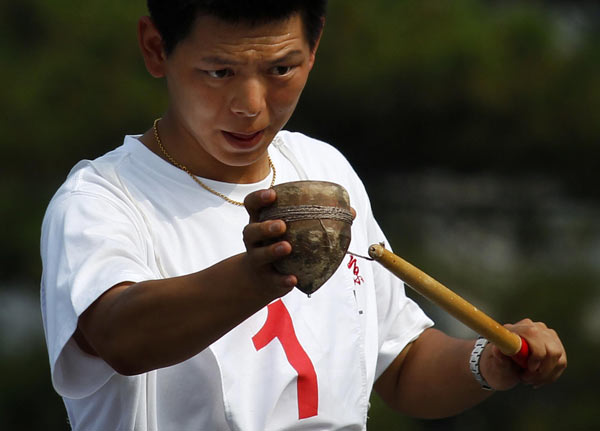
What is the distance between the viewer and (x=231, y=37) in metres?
1.90

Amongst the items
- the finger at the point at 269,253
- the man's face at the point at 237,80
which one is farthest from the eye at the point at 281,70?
the finger at the point at 269,253

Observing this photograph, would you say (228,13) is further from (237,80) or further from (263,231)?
(263,231)

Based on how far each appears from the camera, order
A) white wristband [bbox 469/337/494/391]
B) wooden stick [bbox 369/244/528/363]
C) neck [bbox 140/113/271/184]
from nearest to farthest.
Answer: wooden stick [bbox 369/244/528/363], neck [bbox 140/113/271/184], white wristband [bbox 469/337/494/391]

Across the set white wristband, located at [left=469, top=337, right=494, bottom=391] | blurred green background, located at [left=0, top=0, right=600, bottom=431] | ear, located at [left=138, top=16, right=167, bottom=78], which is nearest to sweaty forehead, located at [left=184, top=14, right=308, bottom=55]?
ear, located at [left=138, top=16, right=167, bottom=78]

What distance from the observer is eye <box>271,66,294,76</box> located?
196cm

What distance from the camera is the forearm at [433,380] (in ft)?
7.66

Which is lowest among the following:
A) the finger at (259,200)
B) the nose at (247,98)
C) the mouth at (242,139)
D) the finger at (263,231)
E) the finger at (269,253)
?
the finger at (269,253)

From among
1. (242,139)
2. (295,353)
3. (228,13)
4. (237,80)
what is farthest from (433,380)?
(228,13)

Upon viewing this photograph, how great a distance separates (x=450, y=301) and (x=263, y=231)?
1.40ft

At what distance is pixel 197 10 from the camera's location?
6.28ft

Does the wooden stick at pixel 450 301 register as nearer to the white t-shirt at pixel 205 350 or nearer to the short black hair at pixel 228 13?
the white t-shirt at pixel 205 350

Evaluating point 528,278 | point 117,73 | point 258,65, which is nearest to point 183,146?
point 258,65

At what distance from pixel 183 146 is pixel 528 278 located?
5.42 m

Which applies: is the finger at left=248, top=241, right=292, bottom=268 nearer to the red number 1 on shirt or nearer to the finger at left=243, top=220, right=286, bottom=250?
the finger at left=243, top=220, right=286, bottom=250
